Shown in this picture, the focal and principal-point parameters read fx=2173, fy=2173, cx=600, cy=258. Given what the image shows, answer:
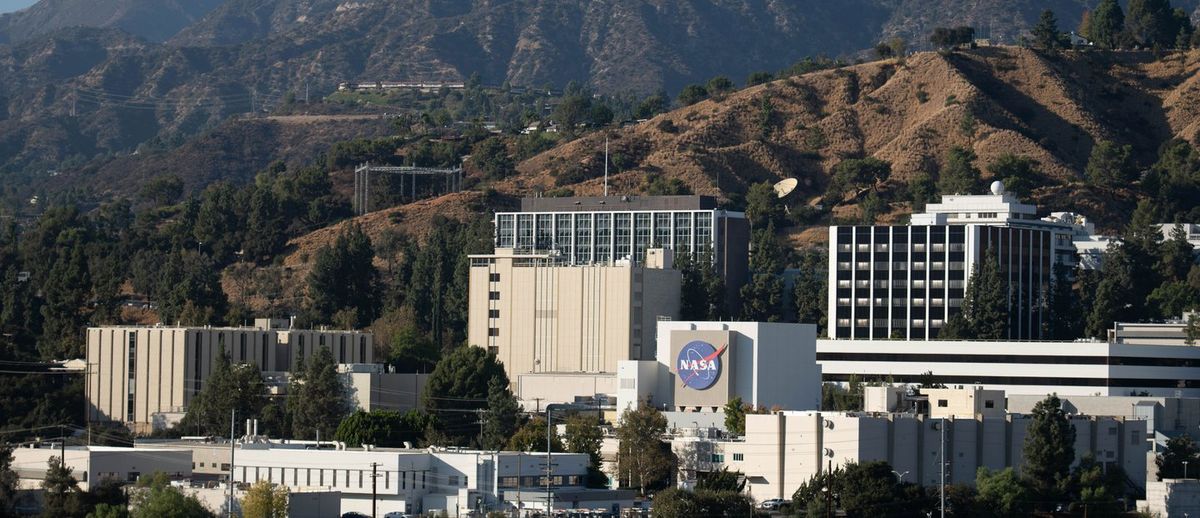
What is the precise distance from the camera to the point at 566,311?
179000 mm

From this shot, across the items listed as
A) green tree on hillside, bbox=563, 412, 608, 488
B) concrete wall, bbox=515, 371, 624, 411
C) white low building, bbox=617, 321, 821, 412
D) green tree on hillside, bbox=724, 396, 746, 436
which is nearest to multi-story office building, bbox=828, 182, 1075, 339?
concrete wall, bbox=515, 371, 624, 411

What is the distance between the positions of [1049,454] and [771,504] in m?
17.6

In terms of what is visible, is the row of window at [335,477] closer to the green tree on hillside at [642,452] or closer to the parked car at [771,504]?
the green tree on hillside at [642,452]

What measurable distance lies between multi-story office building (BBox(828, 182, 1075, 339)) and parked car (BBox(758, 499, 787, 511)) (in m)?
65.7

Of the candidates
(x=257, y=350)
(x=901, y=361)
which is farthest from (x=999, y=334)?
(x=257, y=350)

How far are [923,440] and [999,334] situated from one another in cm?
5109

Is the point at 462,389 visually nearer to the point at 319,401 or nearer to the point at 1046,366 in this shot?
the point at 319,401

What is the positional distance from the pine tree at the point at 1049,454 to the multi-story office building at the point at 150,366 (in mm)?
58750

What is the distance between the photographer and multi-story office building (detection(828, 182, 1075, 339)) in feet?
634

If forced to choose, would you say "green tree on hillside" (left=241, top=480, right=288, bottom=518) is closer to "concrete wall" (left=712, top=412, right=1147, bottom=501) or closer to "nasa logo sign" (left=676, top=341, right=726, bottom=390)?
"concrete wall" (left=712, top=412, right=1147, bottom=501)

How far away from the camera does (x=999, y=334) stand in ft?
597

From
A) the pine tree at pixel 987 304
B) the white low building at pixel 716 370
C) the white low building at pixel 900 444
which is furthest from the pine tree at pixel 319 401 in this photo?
the pine tree at pixel 987 304

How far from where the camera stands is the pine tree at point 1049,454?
12950 cm

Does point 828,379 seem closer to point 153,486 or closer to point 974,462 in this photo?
point 974,462
